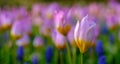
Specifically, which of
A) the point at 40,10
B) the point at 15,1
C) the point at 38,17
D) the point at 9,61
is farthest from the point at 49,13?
the point at 15,1

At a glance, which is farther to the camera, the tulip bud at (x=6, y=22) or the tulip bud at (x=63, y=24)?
the tulip bud at (x=6, y=22)

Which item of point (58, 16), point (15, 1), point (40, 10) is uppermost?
point (58, 16)

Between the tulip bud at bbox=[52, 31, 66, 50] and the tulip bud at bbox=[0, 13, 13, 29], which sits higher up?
the tulip bud at bbox=[52, 31, 66, 50]

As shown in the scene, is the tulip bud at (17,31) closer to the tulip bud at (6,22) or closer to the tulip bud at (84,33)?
the tulip bud at (6,22)

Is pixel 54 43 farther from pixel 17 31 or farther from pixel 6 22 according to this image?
pixel 6 22

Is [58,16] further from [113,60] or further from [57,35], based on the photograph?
[113,60]

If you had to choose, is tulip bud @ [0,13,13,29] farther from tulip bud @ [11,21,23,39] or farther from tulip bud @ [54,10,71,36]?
tulip bud @ [54,10,71,36]

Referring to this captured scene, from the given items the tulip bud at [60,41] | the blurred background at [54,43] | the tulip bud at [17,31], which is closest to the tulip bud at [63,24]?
the blurred background at [54,43]

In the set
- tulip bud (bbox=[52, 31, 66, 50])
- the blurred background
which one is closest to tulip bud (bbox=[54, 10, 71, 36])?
the blurred background
